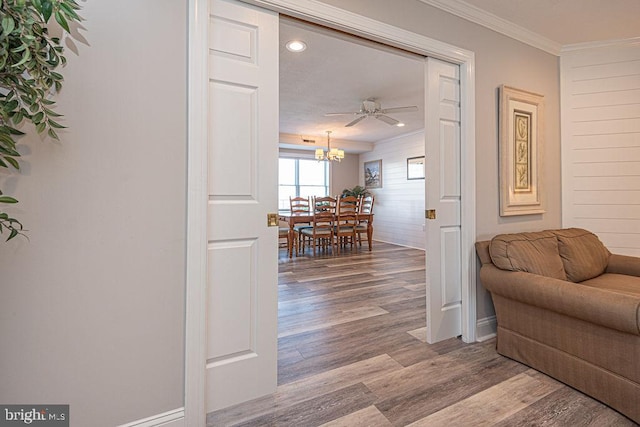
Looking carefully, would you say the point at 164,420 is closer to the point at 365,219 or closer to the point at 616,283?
the point at 616,283

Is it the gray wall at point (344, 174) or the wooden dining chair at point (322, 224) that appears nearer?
the wooden dining chair at point (322, 224)

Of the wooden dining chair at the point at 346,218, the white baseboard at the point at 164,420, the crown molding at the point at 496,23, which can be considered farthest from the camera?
the wooden dining chair at the point at 346,218

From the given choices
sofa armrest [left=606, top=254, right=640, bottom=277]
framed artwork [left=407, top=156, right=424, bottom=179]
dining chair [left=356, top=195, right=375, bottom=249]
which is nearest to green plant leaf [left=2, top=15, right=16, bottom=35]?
sofa armrest [left=606, top=254, right=640, bottom=277]

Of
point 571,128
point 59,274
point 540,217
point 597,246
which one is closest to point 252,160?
point 59,274

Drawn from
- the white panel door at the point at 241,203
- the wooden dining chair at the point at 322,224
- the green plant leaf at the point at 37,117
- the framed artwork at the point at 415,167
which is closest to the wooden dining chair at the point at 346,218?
the wooden dining chair at the point at 322,224

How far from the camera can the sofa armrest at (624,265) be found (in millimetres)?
2186

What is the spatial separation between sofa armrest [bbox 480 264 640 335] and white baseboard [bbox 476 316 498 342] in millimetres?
420

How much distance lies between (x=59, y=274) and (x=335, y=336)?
5.80 feet

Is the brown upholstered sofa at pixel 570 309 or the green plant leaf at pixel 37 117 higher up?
the green plant leaf at pixel 37 117

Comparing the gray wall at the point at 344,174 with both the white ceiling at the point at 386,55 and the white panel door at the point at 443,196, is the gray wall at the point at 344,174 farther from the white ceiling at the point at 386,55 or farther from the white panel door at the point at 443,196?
the white panel door at the point at 443,196

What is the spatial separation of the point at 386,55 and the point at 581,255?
8.04ft

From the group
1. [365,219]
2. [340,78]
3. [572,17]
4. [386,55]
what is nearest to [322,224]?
[365,219]

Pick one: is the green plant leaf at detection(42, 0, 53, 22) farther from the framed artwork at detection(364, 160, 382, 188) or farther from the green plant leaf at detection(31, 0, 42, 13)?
the framed artwork at detection(364, 160, 382, 188)

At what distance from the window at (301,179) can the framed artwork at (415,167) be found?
2.24m
